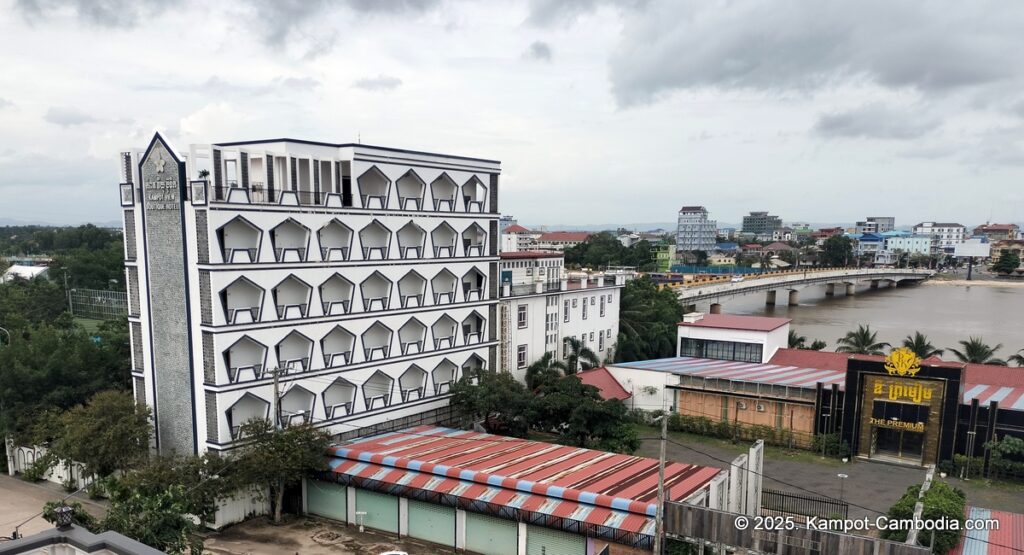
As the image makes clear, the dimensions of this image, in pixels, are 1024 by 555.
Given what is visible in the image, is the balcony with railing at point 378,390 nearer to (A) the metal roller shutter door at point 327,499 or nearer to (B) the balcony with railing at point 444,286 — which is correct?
(B) the balcony with railing at point 444,286

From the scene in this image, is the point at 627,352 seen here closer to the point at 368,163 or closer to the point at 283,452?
the point at 368,163

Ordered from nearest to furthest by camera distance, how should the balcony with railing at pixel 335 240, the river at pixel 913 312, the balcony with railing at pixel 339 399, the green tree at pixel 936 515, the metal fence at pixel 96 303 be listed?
the green tree at pixel 936 515
the balcony with railing at pixel 335 240
the balcony with railing at pixel 339 399
the metal fence at pixel 96 303
the river at pixel 913 312

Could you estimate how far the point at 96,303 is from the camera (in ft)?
199

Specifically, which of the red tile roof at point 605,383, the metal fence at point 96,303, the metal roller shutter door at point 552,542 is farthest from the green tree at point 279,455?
the metal fence at point 96,303

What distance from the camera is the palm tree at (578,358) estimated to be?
123 feet

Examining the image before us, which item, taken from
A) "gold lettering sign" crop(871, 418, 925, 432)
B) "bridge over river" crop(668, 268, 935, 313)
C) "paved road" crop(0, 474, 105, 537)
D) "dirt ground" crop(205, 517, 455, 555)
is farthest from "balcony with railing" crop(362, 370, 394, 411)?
"bridge over river" crop(668, 268, 935, 313)

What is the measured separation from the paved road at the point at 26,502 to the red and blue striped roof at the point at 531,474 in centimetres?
924

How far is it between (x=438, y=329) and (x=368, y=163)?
303 inches

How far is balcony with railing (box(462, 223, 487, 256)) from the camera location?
3031cm

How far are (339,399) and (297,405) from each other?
5.76 feet

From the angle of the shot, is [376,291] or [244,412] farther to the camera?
[376,291]

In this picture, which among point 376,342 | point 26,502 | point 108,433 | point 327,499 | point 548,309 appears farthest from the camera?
point 548,309

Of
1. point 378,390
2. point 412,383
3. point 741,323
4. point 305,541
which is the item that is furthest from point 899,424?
point 305,541

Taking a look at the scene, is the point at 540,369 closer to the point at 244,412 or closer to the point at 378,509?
the point at 378,509
